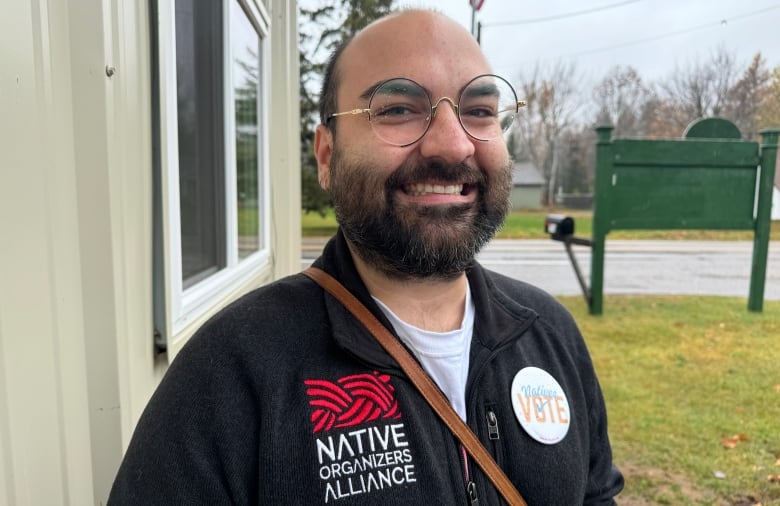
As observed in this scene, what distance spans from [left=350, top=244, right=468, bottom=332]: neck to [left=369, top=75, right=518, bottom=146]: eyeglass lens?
0.94ft

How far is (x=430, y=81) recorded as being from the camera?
4.03ft

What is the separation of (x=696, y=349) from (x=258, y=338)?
16.8 ft

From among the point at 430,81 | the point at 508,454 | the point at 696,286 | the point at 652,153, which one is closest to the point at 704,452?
the point at 508,454

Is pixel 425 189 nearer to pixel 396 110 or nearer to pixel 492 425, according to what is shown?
pixel 396 110

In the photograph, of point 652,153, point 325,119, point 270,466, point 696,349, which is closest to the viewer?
point 270,466

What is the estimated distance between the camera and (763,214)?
6246 mm

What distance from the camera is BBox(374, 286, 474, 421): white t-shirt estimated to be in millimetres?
1202

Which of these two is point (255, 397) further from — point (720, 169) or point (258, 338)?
point (720, 169)

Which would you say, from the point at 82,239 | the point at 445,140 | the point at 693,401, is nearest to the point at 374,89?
the point at 445,140

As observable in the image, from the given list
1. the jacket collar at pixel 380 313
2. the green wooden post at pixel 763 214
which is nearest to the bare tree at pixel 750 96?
the green wooden post at pixel 763 214

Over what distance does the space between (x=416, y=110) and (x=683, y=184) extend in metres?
5.84

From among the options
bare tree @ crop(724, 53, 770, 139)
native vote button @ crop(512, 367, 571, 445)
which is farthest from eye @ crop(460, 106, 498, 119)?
bare tree @ crop(724, 53, 770, 139)

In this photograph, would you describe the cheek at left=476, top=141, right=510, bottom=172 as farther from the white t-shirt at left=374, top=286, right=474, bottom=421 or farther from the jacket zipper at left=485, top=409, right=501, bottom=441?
the jacket zipper at left=485, top=409, right=501, bottom=441

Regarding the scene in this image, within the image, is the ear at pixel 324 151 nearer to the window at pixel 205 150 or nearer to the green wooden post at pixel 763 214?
the window at pixel 205 150
